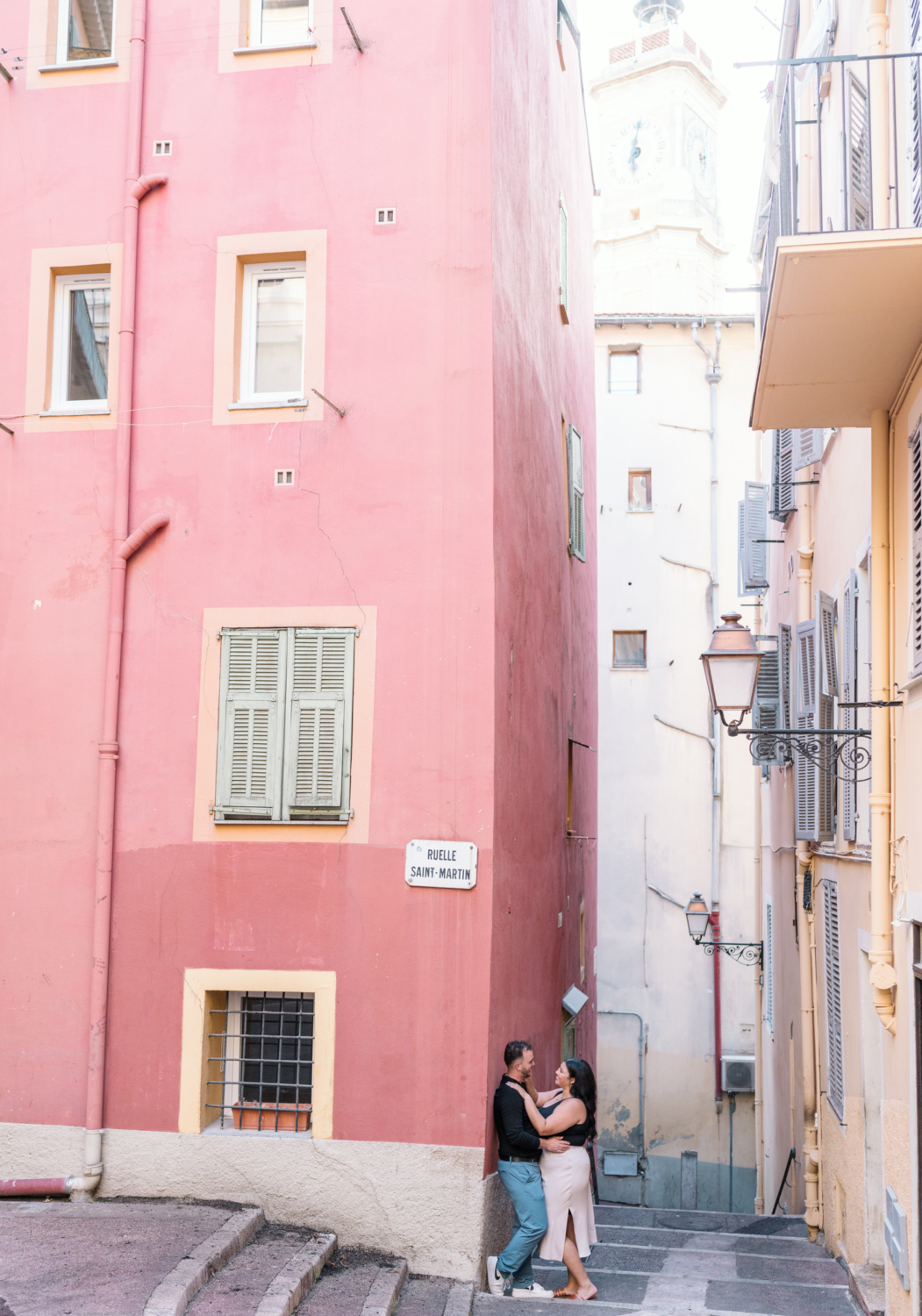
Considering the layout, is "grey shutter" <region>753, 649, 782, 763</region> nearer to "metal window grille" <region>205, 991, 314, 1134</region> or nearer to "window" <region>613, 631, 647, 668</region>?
"metal window grille" <region>205, 991, 314, 1134</region>

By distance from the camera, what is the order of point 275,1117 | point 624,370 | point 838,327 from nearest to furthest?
point 838,327
point 275,1117
point 624,370

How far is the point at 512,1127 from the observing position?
9102 millimetres

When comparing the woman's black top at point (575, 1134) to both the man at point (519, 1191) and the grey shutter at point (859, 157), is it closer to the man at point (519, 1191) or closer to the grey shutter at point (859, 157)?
the man at point (519, 1191)

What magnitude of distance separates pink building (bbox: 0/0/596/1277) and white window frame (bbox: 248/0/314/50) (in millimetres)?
66

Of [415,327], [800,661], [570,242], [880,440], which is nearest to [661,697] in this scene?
[570,242]

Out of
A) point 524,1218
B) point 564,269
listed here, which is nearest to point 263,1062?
point 524,1218

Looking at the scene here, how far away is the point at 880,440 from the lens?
7594 millimetres

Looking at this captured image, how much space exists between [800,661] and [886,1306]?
18.2ft

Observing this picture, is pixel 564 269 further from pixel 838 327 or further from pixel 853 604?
pixel 838 327

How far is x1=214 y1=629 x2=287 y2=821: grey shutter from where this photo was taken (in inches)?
380

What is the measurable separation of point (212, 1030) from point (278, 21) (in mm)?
7711

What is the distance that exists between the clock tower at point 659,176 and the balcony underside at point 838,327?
25670mm

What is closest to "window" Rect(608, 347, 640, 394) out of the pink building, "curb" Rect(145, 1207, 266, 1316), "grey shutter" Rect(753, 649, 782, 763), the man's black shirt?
"grey shutter" Rect(753, 649, 782, 763)

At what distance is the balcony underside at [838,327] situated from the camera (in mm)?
5727
